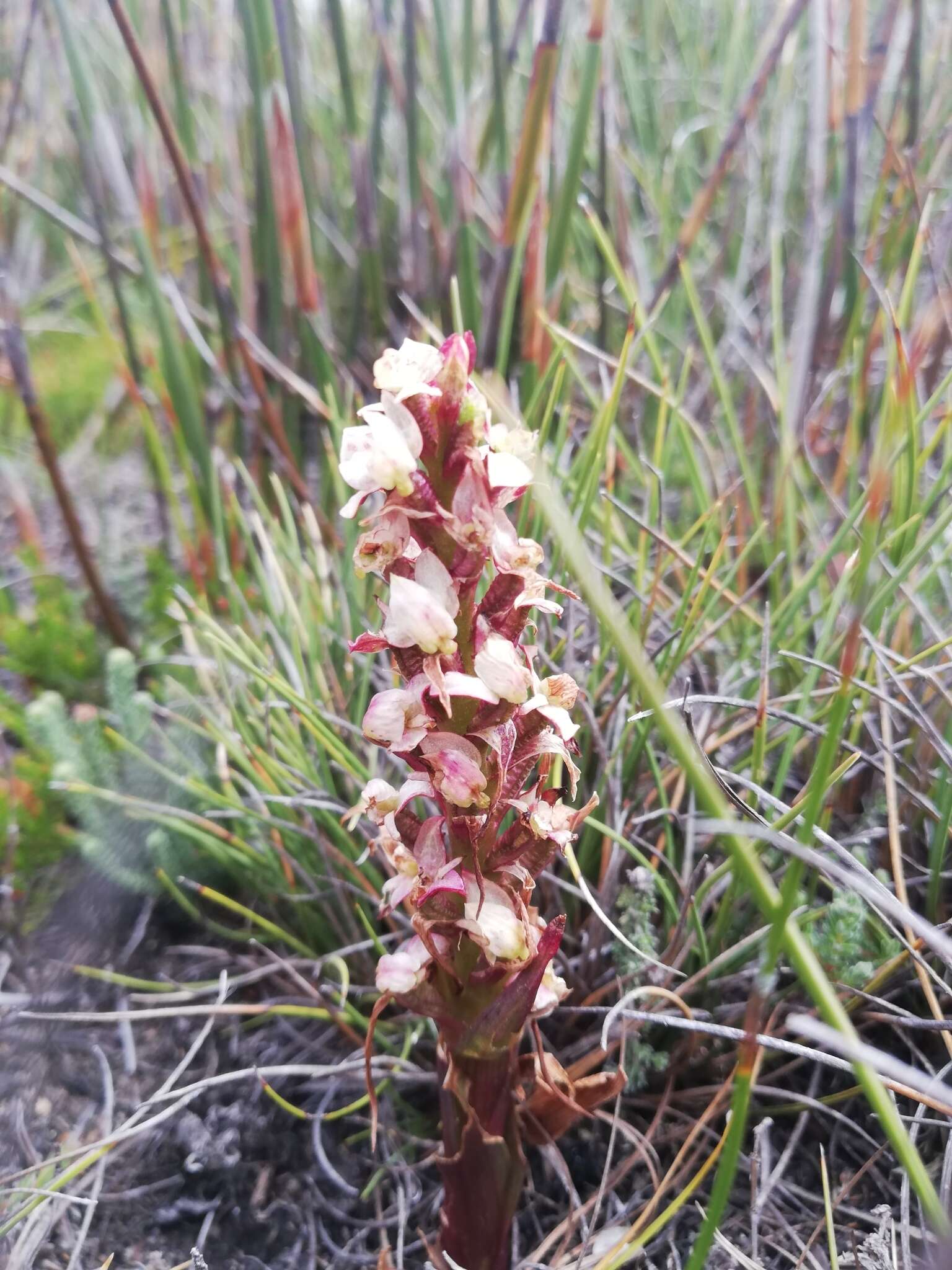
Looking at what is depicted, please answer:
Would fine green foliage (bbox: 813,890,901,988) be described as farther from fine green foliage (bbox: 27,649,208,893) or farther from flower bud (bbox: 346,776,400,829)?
fine green foliage (bbox: 27,649,208,893)

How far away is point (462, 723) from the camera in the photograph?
1.72ft

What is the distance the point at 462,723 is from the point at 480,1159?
30 centimetres

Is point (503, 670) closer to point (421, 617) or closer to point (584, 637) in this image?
point (421, 617)

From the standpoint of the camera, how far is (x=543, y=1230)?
2.42ft

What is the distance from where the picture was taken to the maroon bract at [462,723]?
486 mm

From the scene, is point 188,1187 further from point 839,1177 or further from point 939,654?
point 939,654

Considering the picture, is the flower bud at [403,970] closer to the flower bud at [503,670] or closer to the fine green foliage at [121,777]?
the flower bud at [503,670]

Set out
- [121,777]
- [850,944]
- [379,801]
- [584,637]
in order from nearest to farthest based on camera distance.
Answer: [379,801]
[850,944]
[584,637]
[121,777]

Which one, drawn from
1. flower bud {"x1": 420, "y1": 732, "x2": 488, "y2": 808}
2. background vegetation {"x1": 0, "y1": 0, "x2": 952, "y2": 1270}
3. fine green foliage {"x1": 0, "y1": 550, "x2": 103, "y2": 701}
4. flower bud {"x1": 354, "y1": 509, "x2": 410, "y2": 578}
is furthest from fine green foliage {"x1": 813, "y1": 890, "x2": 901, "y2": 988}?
fine green foliage {"x1": 0, "y1": 550, "x2": 103, "y2": 701}

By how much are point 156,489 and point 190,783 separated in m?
0.71

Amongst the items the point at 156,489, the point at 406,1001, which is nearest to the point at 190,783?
the point at 406,1001

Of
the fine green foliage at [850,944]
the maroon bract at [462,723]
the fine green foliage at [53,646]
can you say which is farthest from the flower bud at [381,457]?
the fine green foliage at [53,646]

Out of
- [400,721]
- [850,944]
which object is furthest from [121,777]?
[850,944]

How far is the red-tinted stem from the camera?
0.58m
